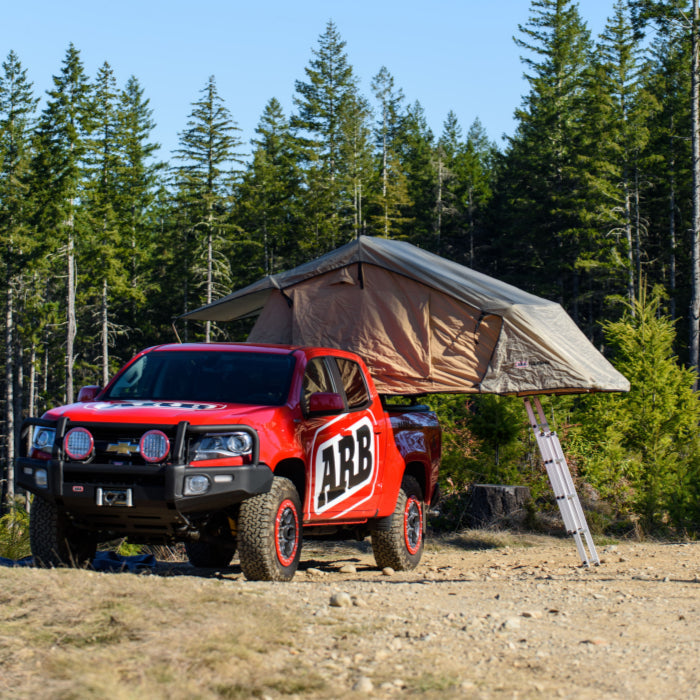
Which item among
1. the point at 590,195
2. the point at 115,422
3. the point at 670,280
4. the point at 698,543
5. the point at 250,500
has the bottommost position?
the point at 698,543

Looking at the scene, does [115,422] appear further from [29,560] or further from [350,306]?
[350,306]

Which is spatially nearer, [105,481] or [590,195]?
[105,481]

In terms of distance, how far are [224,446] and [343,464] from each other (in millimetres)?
1676

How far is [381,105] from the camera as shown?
61.4 metres

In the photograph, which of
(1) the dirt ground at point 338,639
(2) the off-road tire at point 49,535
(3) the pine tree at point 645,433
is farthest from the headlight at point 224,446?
(3) the pine tree at point 645,433

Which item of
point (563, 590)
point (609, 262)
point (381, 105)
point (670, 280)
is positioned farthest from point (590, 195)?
point (563, 590)

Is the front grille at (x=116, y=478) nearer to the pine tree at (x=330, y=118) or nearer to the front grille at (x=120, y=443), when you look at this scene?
the front grille at (x=120, y=443)

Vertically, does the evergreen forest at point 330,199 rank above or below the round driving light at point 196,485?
above

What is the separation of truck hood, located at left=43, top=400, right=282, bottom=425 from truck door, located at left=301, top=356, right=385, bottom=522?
0.61m

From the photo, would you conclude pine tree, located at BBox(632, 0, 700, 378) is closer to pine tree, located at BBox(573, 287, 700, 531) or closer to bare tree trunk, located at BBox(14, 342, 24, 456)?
pine tree, located at BBox(573, 287, 700, 531)

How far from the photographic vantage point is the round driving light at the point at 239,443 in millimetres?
6633

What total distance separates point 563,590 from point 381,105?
5724 cm

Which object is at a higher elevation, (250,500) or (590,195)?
(590,195)

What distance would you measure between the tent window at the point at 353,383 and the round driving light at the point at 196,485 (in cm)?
247
